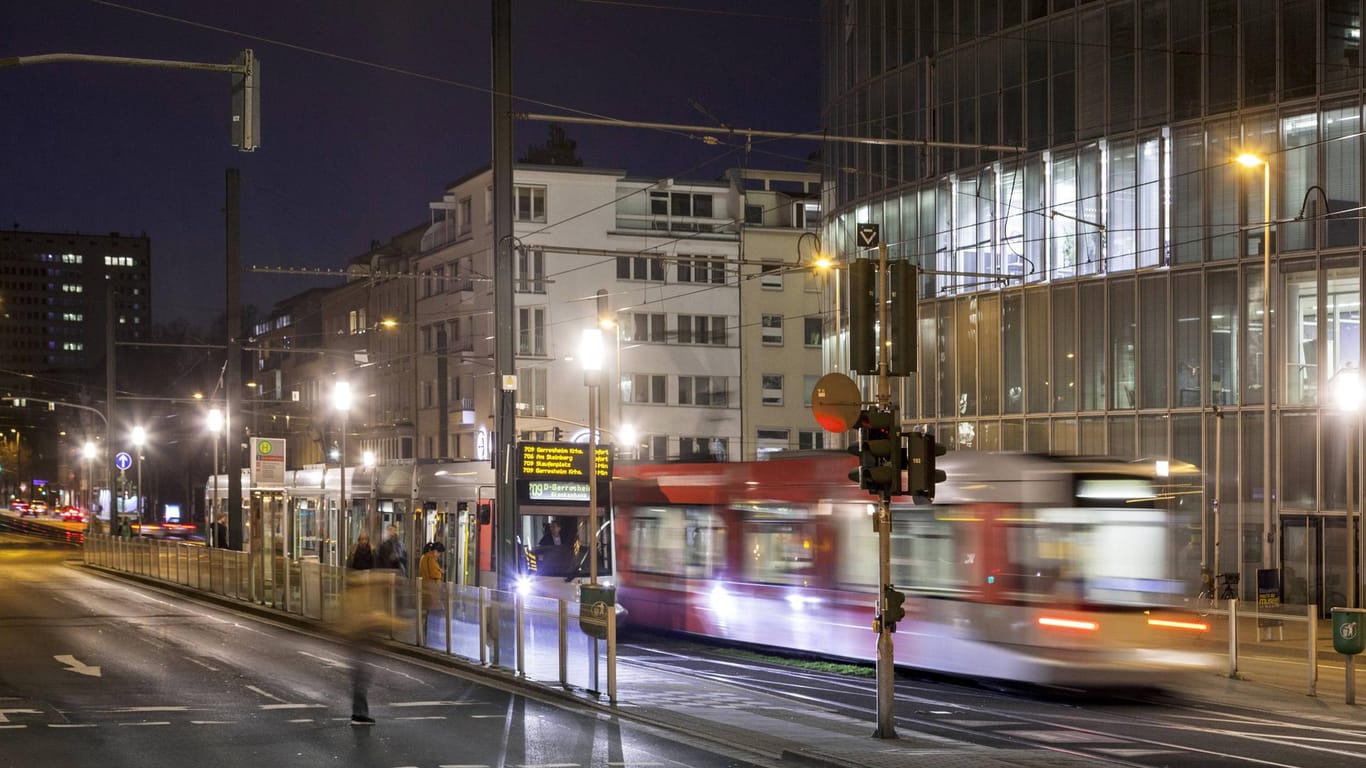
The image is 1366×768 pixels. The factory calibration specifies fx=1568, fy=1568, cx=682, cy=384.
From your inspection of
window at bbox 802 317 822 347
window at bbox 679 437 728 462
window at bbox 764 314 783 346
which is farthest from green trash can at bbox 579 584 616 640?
window at bbox 802 317 822 347

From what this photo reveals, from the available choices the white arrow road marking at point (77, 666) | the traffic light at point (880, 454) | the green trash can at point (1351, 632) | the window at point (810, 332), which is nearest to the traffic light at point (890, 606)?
the traffic light at point (880, 454)

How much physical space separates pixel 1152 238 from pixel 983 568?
79.3 feet

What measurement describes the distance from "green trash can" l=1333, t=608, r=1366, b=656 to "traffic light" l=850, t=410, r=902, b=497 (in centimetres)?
811

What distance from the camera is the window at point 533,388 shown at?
74938 millimetres

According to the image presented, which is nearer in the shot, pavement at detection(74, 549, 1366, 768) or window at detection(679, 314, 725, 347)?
pavement at detection(74, 549, 1366, 768)

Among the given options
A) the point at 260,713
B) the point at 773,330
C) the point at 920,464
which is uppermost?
the point at 773,330

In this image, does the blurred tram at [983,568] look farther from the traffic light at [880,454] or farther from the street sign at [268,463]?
the street sign at [268,463]

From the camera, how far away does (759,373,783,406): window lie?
263ft

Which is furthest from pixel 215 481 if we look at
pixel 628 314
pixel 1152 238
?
pixel 1152 238

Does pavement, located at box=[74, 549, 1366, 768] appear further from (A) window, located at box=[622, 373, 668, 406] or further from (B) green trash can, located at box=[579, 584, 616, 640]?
(A) window, located at box=[622, 373, 668, 406]

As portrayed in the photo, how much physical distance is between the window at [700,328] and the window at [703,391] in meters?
1.91

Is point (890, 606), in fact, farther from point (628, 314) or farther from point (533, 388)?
point (628, 314)

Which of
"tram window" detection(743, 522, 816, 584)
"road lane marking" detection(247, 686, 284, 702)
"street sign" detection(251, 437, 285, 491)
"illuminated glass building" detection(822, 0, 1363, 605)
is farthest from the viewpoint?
"illuminated glass building" detection(822, 0, 1363, 605)

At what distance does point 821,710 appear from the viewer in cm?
1759
